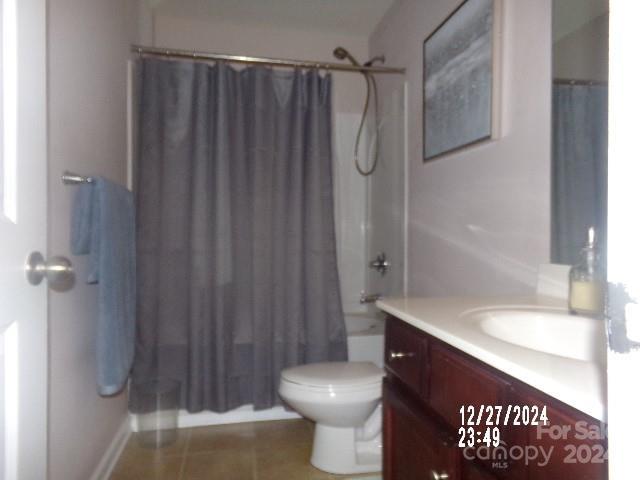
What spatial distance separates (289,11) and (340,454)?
2525 millimetres

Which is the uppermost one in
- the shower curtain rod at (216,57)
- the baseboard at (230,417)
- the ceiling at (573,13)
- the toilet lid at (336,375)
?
the shower curtain rod at (216,57)

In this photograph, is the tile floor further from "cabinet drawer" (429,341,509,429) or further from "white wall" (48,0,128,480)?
"cabinet drawer" (429,341,509,429)

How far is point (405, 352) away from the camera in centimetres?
99

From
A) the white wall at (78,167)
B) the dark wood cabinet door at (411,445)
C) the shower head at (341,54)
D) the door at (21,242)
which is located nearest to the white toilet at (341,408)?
the dark wood cabinet door at (411,445)

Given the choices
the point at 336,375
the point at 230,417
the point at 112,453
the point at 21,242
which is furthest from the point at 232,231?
the point at 21,242

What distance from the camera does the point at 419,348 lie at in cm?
92

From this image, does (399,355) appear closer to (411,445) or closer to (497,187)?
(411,445)

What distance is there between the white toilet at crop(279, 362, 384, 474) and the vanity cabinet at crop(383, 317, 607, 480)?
50 centimetres

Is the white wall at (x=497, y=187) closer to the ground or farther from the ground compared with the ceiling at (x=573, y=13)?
closer to the ground

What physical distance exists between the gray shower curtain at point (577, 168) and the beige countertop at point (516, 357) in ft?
0.69

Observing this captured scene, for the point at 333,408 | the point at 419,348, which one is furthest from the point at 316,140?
the point at 419,348

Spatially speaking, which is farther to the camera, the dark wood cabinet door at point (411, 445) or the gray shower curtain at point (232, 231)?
the gray shower curtain at point (232, 231)

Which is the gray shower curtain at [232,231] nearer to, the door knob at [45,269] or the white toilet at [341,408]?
the white toilet at [341,408]

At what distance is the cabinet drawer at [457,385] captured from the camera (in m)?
0.67
